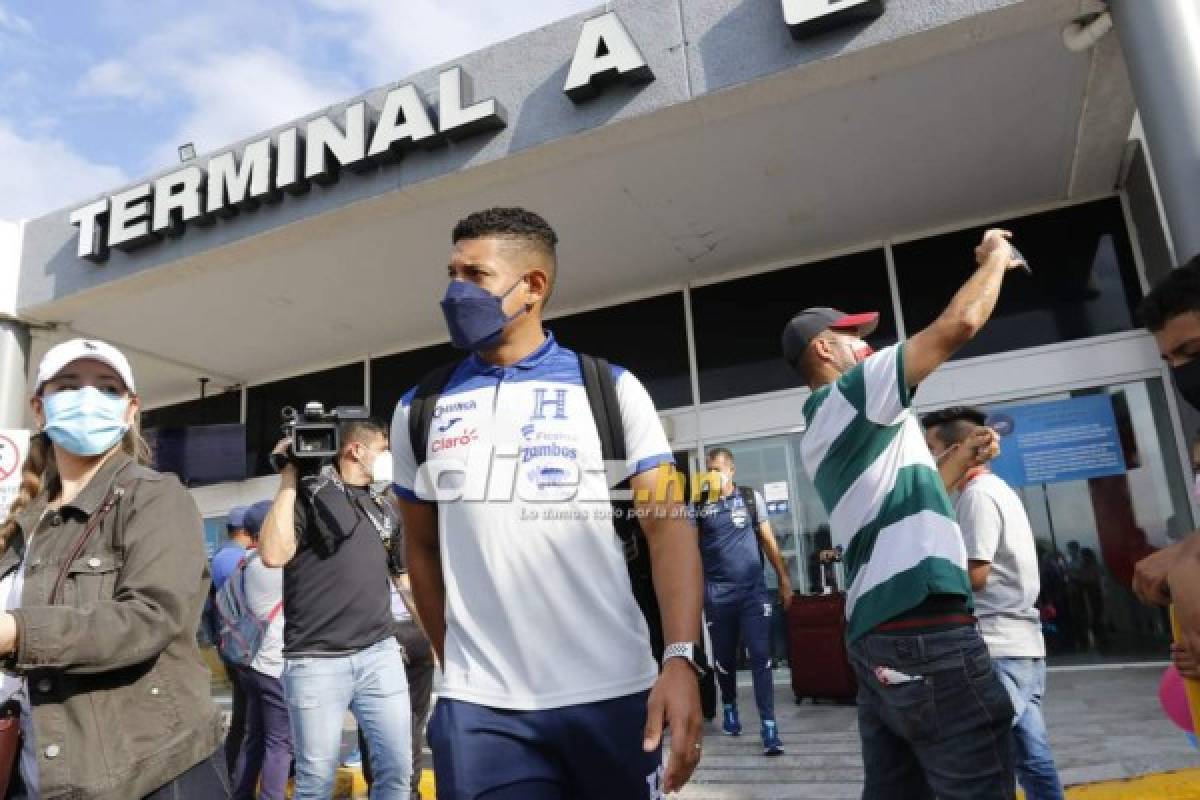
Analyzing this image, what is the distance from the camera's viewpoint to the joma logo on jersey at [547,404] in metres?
2.00

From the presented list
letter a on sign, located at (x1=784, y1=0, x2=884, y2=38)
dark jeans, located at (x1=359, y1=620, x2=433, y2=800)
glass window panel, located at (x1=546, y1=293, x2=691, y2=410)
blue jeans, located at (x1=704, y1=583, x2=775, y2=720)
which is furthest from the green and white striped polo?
glass window panel, located at (x1=546, y1=293, x2=691, y2=410)

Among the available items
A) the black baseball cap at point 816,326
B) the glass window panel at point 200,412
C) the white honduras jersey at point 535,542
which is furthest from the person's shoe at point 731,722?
the glass window panel at point 200,412

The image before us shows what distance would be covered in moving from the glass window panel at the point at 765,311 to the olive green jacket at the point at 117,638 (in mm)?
7618

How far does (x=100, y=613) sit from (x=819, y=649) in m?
6.32

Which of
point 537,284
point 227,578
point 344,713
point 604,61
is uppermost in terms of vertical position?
point 604,61

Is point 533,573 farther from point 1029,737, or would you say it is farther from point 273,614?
point 273,614

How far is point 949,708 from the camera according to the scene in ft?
7.54

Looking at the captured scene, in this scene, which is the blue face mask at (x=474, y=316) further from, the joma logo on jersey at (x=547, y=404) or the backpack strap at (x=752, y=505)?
the backpack strap at (x=752, y=505)

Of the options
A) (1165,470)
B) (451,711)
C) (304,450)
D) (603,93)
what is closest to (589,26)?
(603,93)

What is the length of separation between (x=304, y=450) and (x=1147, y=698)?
21.5ft

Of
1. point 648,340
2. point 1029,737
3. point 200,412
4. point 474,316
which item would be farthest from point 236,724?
point 200,412

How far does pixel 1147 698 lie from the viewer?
630 cm

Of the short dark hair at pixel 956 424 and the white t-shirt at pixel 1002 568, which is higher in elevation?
the short dark hair at pixel 956 424

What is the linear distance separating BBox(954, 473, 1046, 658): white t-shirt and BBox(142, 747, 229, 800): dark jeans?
2.84 meters
